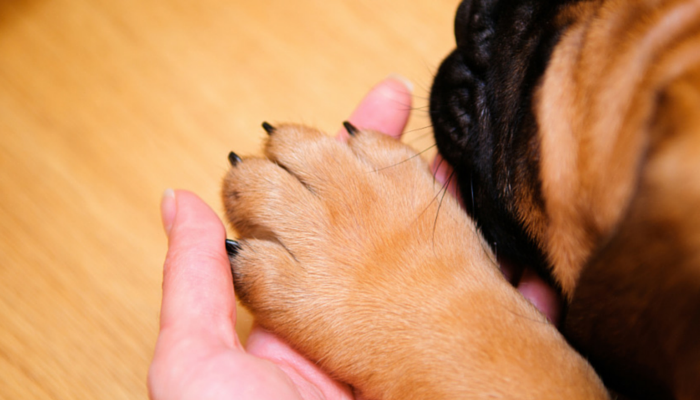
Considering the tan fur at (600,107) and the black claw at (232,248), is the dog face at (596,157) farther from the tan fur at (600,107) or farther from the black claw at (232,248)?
the black claw at (232,248)

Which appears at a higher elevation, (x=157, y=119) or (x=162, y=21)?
(x=162, y=21)

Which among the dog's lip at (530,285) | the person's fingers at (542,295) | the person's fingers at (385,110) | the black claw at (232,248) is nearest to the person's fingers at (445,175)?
the dog's lip at (530,285)

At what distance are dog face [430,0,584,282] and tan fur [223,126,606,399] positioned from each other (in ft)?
0.27

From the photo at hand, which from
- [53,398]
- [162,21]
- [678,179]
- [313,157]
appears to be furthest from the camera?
[162,21]

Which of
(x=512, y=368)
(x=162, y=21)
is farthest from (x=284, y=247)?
(x=162, y=21)

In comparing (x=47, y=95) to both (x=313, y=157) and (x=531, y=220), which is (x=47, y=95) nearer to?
(x=313, y=157)

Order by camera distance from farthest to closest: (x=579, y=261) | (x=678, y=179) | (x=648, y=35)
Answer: (x=579, y=261)
(x=648, y=35)
(x=678, y=179)

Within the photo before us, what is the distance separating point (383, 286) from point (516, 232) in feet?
0.96

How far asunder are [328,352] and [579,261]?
1.53ft

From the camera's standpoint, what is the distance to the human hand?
75cm

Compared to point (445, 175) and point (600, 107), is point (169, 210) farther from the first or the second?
point (600, 107)

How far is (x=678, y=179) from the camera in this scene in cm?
60

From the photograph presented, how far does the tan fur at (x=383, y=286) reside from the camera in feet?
2.79

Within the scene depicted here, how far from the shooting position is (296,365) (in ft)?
3.21
